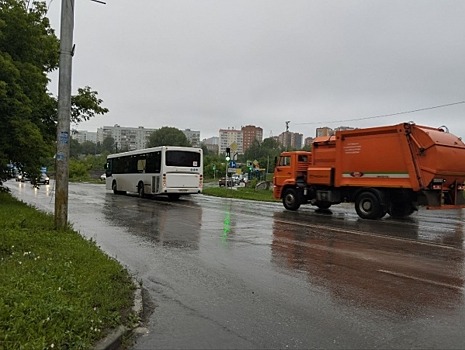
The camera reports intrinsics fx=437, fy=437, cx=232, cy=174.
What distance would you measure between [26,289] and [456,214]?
2066cm

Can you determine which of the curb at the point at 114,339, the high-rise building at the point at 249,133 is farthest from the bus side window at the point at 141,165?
the high-rise building at the point at 249,133

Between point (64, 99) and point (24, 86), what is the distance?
16.6ft

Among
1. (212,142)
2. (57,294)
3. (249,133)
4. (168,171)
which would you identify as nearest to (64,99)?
(57,294)

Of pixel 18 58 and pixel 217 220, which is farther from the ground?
pixel 18 58

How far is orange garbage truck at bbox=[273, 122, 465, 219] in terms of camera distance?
49.9ft

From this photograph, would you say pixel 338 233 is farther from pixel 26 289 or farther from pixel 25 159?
pixel 25 159

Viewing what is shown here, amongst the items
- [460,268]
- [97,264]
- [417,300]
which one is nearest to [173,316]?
[97,264]

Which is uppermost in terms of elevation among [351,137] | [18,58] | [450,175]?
[18,58]

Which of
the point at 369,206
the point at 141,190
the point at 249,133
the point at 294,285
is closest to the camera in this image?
the point at 294,285

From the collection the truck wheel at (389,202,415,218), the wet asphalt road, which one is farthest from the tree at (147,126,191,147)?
the wet asphalt road

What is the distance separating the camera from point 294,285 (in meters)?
6.48

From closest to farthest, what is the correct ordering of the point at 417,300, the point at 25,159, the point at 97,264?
1. the point at 417,300
2. the point at 97,264
3. the point at 25,159

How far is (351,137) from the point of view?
17.4 meters

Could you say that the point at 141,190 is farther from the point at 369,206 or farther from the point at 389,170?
the point at 389,170
